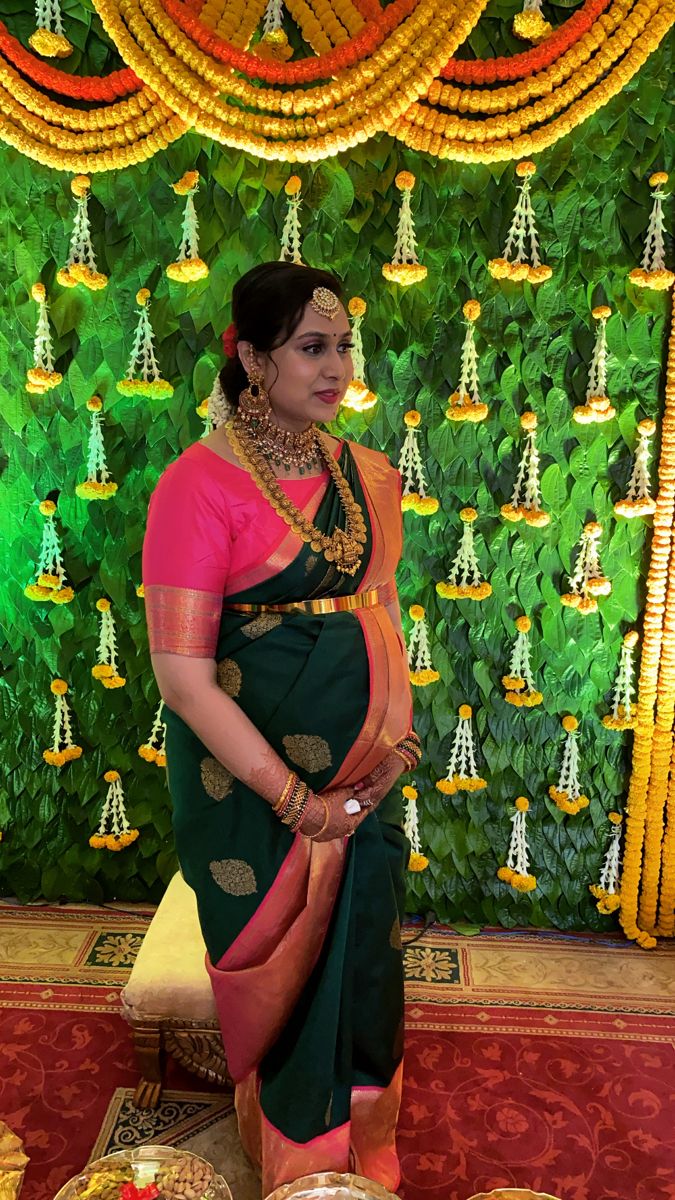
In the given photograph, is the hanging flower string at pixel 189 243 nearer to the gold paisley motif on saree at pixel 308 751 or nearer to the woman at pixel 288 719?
the woman at pixel 288 719

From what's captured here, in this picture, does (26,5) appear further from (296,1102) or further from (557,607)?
(296,1102)

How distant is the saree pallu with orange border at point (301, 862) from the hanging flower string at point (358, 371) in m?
0.61

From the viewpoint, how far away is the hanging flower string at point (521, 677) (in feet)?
7.86

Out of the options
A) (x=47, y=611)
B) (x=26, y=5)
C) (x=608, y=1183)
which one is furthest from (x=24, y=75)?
(x=608, y=1183)

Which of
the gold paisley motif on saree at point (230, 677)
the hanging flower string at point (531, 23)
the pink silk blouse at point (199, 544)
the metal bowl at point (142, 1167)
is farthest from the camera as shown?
the hanging flower string at point (531, 23)

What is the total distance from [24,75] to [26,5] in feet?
0.50

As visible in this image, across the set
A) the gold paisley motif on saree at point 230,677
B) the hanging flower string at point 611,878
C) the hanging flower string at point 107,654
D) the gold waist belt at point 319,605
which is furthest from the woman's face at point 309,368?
the hanging flower string at point 611,878

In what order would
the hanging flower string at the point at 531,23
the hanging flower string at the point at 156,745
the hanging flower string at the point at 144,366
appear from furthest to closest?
1. the hanging flower string at the point at 156,745
2. the hanging flower string at the point at 144,366
3. the hanging flower string at the point at 531,23

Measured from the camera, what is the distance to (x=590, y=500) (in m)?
2.35

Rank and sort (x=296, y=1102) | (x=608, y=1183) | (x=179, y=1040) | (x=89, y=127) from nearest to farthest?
1. (x=296, y=1102)
2. (x=608, y=1183)
3. (x=179, y=1040)
4. (x=89, y=127)

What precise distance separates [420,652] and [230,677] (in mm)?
953

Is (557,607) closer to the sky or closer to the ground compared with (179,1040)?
closer to the sky

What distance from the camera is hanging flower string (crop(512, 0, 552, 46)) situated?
2029 millimetres

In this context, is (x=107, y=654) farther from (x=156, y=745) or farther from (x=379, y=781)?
(x=379, y=781)
